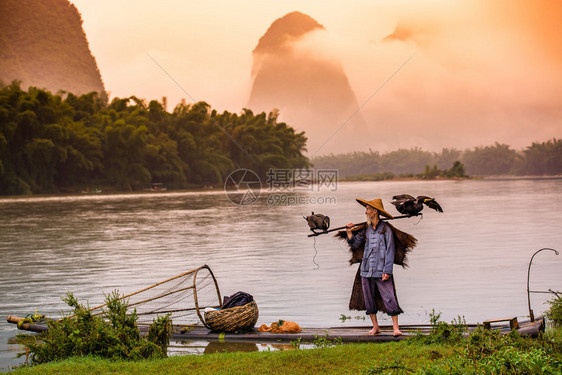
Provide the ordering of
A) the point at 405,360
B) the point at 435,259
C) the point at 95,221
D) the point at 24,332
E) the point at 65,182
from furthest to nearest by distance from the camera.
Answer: the point at 65,182 < the point at 95,221 < the point at 435,259 < the point at 24,332 < the point at 405,360

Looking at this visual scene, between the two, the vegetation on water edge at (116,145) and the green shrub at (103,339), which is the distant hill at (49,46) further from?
the green shrub at (103,339)

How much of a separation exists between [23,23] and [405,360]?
14456 centimetres

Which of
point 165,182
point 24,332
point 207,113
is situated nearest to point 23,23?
point 207,113

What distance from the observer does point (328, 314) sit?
1080 cm

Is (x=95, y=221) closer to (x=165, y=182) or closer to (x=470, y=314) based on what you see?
(x=470, y=314)

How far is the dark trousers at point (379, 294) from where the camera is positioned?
25.3ft

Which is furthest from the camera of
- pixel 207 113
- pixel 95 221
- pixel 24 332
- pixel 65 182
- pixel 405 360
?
pixel 207 113

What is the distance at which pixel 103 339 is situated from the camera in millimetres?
7645

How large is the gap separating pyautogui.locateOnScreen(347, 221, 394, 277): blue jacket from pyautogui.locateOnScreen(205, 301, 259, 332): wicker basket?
5.33 ft

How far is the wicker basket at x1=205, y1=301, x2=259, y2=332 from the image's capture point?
8.61 meters

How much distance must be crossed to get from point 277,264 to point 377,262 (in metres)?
9.83

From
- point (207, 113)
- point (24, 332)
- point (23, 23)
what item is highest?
point (23, 23)

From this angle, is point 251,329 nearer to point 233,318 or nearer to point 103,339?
point 233,318

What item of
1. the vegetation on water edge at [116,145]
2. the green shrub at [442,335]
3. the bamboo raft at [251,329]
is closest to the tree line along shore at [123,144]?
the vegetation on water edge at [116,145]
